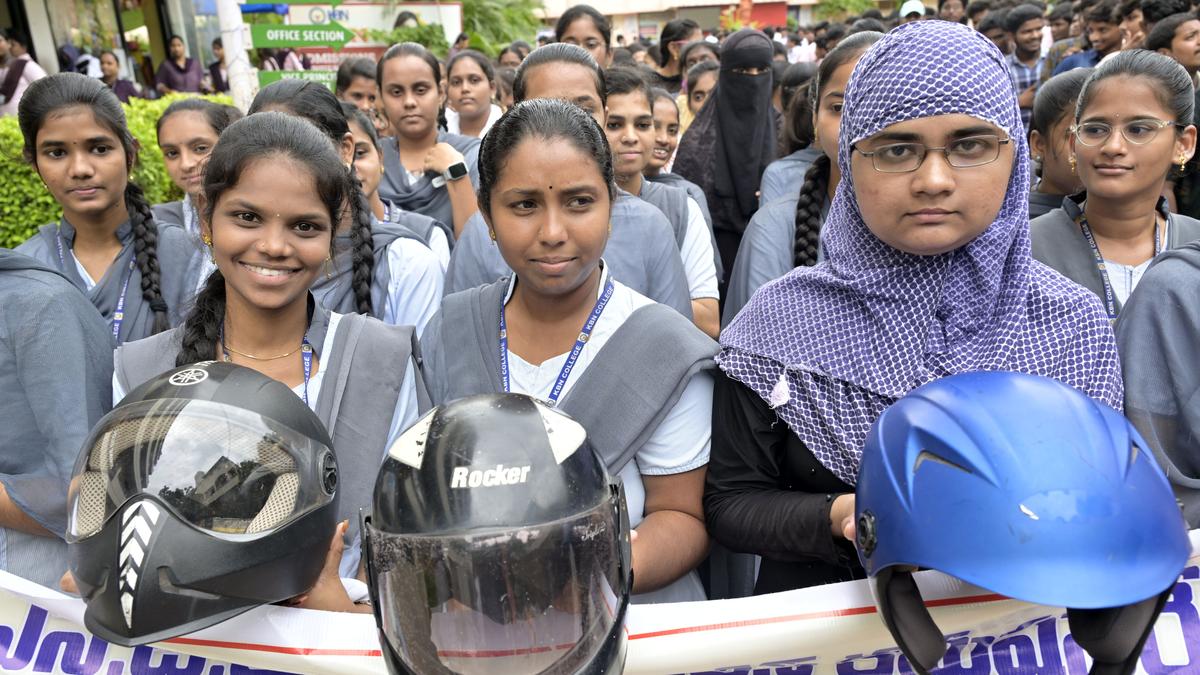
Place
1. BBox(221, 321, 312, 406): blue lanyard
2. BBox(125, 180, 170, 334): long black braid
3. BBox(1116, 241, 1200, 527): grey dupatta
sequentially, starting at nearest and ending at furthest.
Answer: BBox(1116, 241, 1200, 527): grey dupatta < BBox(221, 321, 312, 406): blue lanyard < BBox(125, 180, 170, 334): long black braid

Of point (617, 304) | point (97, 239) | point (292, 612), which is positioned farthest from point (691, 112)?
point (292, 612)

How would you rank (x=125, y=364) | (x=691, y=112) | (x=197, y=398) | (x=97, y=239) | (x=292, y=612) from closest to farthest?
(x=197, y=398) < (x=292, y=612) < (x=125, y=364) < (x=97, y=239) < (x=691, y=112)

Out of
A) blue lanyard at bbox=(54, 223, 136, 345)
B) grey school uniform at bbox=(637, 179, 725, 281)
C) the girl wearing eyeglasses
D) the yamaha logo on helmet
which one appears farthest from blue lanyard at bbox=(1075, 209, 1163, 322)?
blue lanyard at bbox=(54, 223, 136, 345)

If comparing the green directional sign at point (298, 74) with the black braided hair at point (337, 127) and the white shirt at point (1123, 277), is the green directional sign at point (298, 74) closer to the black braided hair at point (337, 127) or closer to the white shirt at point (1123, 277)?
the black braided hair at point (337, 127)

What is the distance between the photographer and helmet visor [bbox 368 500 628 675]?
1556 mm

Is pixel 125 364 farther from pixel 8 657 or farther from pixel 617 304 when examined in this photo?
pixel 617 304

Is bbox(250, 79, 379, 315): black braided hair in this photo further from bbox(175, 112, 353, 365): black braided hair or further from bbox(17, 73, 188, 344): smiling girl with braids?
bbox(175, 112, 353, 365): black braided hair

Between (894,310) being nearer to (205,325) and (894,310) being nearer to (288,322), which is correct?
(288,322)

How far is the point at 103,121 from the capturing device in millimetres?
3777

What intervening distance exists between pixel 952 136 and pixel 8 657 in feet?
7.77

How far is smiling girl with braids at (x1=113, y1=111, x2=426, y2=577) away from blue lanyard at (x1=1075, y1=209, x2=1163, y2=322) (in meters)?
2.31

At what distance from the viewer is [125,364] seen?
2.49 m

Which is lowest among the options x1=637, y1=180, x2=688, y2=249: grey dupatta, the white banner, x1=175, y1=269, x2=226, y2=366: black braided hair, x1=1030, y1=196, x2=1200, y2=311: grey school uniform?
the white banner

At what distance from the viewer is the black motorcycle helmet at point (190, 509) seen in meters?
1.72
